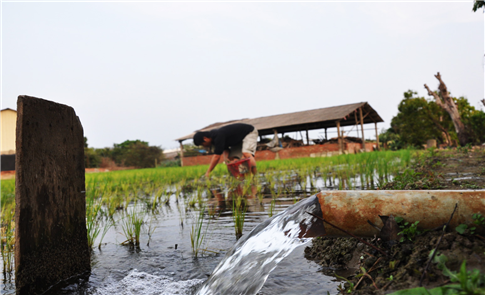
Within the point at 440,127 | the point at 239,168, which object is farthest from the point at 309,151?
the point at 239,168

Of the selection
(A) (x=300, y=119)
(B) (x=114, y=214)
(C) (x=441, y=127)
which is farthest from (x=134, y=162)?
(B) (x=114, y=214)

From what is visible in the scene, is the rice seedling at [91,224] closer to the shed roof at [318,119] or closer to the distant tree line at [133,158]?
the shed roof at [318,119]

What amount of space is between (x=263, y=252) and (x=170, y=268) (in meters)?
0.65

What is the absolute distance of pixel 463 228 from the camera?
1075 mm

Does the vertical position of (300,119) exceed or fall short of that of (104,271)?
it exceeds it

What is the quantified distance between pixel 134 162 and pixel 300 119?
16438 millimetres

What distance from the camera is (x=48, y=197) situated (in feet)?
5.65

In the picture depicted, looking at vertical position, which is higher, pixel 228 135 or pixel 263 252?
pixel 228 135

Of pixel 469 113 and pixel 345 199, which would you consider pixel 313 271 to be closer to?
pixel 345 199

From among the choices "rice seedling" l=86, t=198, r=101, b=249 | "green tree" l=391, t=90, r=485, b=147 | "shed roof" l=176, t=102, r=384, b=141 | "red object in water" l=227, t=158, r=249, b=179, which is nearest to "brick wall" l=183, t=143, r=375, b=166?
"shed roof" l=176, t=102, r=384, b=141

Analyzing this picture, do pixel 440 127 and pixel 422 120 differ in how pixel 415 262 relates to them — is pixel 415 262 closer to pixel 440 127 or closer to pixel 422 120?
pixel 440 127

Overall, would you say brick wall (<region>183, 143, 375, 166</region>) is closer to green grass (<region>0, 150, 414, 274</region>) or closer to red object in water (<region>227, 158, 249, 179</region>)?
green grass (<region>0, 150, 414, 274</region>)

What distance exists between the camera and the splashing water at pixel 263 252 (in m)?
1.38

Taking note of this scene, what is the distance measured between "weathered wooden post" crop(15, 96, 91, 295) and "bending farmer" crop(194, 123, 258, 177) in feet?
15.2
